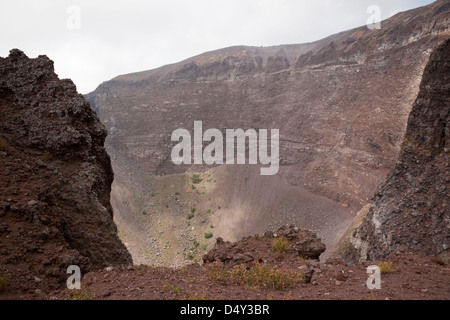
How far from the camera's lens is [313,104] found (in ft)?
124

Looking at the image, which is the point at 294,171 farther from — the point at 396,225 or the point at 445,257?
the point at 445,257

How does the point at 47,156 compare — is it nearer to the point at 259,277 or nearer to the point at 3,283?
the point at 3,283

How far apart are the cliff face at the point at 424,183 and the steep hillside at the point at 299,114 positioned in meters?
12.3

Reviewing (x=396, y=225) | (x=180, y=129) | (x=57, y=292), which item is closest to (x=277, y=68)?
(x=180, y=129)

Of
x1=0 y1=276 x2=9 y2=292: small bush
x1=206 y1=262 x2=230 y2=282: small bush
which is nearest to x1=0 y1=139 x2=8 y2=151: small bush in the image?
x1=0 y1=276 x2=9 y2=292: small bush

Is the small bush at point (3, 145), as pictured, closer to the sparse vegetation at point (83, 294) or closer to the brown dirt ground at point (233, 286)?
the brown dirt ground at point (233, 286)

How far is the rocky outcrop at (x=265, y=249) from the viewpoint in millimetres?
7816

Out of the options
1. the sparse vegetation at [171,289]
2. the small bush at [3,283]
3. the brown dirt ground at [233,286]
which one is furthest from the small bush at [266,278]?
the small bush at [3,283]

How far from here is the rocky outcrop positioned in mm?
7816

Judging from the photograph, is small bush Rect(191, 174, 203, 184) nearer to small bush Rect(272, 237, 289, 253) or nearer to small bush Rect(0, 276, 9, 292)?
small bush Rect(272, 237, 289, 253)

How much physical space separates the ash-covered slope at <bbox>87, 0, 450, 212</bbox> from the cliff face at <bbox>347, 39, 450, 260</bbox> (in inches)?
593

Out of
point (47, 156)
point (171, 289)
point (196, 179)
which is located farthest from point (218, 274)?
point (196, 179)

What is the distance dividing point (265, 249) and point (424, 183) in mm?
6887
